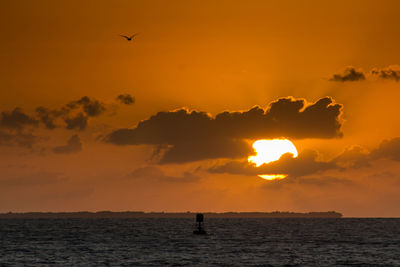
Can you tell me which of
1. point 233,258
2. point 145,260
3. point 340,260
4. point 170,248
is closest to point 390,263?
point 340,260

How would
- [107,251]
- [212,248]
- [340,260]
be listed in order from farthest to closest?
1. [212,248]
2. [107,251]
3. [340,260]

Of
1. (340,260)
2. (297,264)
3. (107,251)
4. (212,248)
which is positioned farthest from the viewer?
(212,248)

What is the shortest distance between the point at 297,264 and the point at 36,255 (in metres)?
42.0

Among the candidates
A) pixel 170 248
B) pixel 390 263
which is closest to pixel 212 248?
pixel 170 248

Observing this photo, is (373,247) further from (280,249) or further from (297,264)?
(297,264)

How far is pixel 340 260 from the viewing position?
10975cm

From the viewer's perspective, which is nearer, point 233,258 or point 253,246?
point 233,258

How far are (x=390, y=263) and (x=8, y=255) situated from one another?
193 ft

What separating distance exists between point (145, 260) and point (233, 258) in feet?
46.0

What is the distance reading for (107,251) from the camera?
418 ft

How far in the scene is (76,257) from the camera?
368 ft

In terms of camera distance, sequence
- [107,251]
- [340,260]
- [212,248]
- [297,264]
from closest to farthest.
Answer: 1. [297,264]
2. [340,260]
3. [107,251]
4. [212,248]

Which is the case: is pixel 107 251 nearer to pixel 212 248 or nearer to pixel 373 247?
pixel 212 248

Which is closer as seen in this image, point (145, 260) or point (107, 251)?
point (145, 260)
